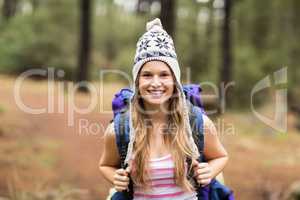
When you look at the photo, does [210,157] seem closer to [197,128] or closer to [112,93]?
[197,128]

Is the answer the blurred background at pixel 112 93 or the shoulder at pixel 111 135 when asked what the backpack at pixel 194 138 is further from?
the blurred background at pixel 112 93

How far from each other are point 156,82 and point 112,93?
1424 cm

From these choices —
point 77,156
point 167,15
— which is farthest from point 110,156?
point 77,156

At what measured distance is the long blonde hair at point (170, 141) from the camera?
2359 millimetres

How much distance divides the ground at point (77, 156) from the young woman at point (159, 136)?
4252 millimetres

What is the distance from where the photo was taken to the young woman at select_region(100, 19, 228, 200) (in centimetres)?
237

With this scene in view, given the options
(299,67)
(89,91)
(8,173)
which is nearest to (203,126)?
(8,173)

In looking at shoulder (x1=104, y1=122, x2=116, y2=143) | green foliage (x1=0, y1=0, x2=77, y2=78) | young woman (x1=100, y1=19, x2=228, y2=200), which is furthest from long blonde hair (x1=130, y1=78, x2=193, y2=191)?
green foliage (x1=0, y1=0, x2=77, y2=78)

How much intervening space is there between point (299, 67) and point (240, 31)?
3.04 m

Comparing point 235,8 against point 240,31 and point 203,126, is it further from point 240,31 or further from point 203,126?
point 203,126

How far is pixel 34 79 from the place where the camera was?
1986cm

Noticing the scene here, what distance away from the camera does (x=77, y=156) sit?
8930 millimetres

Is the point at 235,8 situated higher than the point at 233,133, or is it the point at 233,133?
the point at 235,8

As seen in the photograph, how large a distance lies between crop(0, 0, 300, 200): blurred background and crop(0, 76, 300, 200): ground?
0.06 ft
